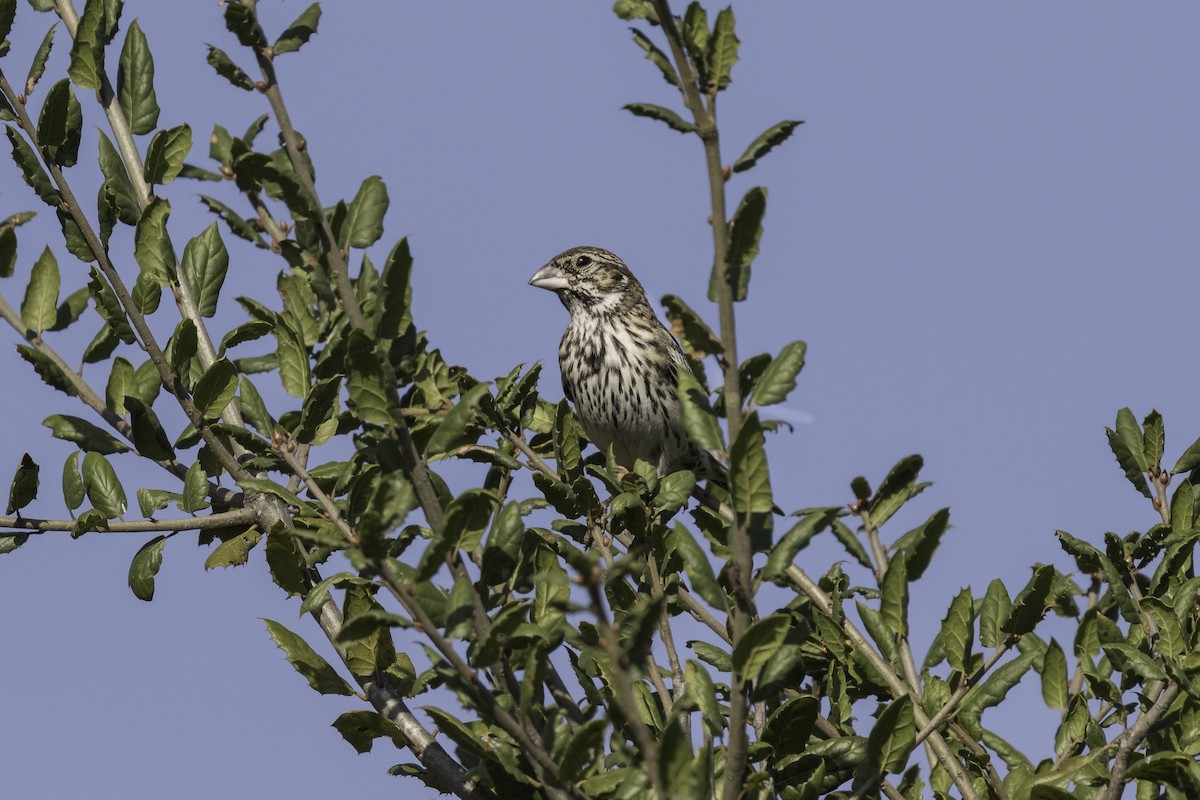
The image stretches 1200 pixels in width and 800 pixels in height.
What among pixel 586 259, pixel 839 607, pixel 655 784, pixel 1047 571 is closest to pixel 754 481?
pixel 655 784

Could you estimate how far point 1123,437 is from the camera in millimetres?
5098

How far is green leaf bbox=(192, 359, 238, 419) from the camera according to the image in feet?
13.8

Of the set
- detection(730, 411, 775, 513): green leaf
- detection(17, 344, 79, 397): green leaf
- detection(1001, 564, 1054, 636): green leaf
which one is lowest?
detection(1001, 564, 1054, 636): green leaf

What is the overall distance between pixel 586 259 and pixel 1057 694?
7.16 meters

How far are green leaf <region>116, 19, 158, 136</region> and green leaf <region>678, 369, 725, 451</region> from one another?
244 cm

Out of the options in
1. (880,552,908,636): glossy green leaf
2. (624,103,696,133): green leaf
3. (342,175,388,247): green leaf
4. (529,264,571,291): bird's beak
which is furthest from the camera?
(529,264,571,291): bird's beak

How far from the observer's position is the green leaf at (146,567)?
4.56m

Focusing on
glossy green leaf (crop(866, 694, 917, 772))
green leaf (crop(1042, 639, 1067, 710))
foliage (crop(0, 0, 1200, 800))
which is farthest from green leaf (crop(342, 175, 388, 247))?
green leaf (crop(1042, 639, 1067, 710))

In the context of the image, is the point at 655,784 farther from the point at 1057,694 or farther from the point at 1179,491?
the point at 1179,491

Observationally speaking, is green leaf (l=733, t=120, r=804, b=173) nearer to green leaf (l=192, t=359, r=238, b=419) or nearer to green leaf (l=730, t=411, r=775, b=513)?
green leaf (l=730, t=411, r=775, b=513)

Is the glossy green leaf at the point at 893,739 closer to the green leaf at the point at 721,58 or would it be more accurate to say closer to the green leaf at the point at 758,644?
the green leaf at the point at 758,644

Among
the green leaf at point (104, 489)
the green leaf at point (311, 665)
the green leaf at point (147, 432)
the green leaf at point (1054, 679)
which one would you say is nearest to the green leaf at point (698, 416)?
the green leaf at point (311, 665)

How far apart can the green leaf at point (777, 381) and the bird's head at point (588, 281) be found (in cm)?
772

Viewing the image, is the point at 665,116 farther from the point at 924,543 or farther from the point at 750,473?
the point at 924,543
